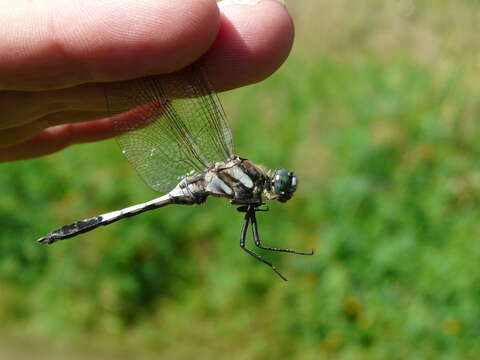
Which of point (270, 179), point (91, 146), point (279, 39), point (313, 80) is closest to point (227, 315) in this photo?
point (91, 146)

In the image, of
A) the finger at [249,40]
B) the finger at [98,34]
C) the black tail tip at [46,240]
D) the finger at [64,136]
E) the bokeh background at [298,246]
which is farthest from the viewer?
the bokeh background at [298,246]

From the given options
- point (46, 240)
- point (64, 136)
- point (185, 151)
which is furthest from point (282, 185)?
point (64, 136)

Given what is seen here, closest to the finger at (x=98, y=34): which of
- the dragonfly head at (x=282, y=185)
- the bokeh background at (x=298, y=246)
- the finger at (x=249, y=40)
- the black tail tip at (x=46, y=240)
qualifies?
the finger at (x=249, y=40)

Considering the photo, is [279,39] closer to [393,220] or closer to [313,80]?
[393,220]

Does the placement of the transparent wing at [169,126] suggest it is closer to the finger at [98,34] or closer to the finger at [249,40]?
the finger at [249,40]

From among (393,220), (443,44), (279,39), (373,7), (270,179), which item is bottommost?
(270,179)

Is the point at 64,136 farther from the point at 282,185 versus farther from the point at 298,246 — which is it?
the point at 298,246
